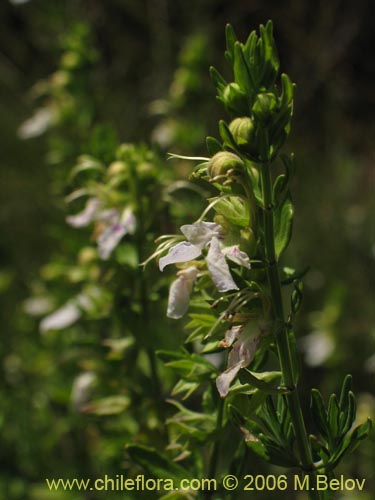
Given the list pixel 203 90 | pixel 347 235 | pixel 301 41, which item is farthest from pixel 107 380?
pixel 301 41

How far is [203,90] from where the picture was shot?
6.31 feet

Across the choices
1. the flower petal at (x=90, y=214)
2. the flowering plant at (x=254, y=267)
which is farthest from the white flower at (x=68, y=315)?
the flowering plant at (x=254, y=267)

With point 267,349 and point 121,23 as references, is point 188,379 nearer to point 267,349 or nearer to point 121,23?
point 267,349

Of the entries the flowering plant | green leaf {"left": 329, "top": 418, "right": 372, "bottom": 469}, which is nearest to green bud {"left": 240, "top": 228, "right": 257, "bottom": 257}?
the flowering plant

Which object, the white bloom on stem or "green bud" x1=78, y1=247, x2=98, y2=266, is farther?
"green bud" x1=78, y1=247, x2=98, y2=266

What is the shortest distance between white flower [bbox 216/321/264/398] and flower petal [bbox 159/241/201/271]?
3.6 inches

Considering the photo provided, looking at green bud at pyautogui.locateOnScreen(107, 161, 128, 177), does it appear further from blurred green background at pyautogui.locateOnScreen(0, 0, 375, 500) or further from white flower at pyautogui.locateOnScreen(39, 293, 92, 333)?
white flower at pyautogui.locateOnScreen(39, 293, 92, 333)

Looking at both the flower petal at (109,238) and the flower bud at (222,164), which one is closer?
the flower bud at (222,164)

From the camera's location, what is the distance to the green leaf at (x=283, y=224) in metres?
0.76

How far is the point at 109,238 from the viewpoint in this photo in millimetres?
1051

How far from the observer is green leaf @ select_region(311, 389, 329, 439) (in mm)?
736

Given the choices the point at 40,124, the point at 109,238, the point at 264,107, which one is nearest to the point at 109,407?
the point at 109,238

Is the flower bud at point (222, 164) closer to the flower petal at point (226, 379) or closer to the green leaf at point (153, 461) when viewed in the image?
the flower petal at point (226, 379)

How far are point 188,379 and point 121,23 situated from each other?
3683mm
